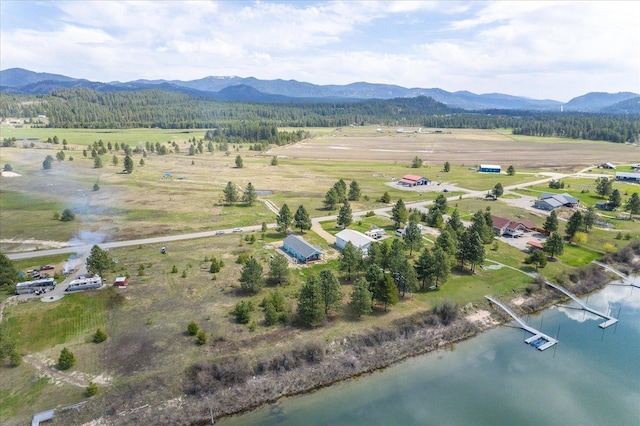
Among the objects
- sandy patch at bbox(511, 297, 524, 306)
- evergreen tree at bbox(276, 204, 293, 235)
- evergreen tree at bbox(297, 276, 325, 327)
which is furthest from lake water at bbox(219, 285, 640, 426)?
evergreen tree at bbox(276, 204, 293, 235)

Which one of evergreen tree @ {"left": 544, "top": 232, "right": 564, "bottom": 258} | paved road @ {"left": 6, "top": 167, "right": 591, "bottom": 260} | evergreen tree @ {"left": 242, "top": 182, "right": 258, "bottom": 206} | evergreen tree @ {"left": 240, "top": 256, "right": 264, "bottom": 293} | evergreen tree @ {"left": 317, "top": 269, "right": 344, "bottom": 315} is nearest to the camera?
evergreen tree @ {"left": 317, "top": 269, "right": 344, "bottom": 315}

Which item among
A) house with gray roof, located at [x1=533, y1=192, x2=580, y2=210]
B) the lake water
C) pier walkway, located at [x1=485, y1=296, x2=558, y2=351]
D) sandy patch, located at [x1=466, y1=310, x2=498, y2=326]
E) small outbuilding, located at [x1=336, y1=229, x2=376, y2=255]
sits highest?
house with gray roof, located at [x1=533, y1=192, x2=580, y2=210]

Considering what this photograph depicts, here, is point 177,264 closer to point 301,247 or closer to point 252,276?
point 252,276

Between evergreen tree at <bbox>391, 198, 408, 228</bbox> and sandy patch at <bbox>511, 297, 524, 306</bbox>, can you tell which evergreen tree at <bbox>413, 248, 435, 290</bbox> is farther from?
evergreen tree at <bbox>391, 198, 408, 228</bbox>

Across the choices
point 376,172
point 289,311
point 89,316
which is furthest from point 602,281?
point 376,172

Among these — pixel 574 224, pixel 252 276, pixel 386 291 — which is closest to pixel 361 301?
pixel 386 291

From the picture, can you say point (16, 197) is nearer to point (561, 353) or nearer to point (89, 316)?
point (89, 316)
